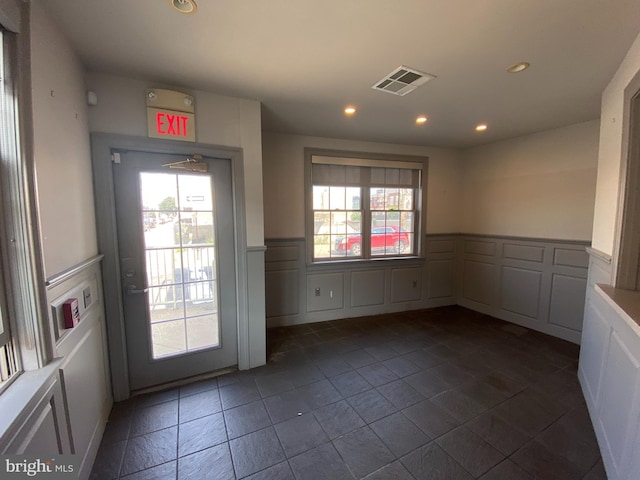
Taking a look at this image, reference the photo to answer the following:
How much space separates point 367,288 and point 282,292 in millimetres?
1305

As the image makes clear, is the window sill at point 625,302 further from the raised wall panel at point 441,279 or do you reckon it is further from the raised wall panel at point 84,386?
the raised wall panel at point 84,386

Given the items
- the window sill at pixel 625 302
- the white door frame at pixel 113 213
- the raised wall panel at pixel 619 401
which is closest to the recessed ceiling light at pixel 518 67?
the window sill at pixel 625 302

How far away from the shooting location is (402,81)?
2.12 m

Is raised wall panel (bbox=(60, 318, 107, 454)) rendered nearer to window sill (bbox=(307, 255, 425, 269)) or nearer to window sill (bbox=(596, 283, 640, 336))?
window sill (bbox=(307, 255, 425, 269))

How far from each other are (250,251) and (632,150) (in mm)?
2947

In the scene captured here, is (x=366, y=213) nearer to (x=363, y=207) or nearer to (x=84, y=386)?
(x=363, y=207)

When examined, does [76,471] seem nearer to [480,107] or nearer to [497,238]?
[480,107]

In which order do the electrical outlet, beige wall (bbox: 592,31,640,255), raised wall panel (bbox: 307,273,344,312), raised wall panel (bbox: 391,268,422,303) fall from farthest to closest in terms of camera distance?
raised wall panel (bbox: 391,268,422,303)
raised wall panel (bbox: 307,273,344,312)
beige wall (bbox: 592,31,640,255)
the electrical outlet

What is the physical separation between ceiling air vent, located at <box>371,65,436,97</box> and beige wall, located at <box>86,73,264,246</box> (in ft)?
3.79

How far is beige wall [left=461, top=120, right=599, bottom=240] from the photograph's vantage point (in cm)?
307

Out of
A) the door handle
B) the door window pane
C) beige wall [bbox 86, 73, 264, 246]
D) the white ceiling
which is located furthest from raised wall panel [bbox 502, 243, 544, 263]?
the door handle

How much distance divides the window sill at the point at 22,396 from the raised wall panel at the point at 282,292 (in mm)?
2404

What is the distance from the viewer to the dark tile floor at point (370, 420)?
157 centimetres

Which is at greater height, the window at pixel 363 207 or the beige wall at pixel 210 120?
the beige wall at pixel 210 120
